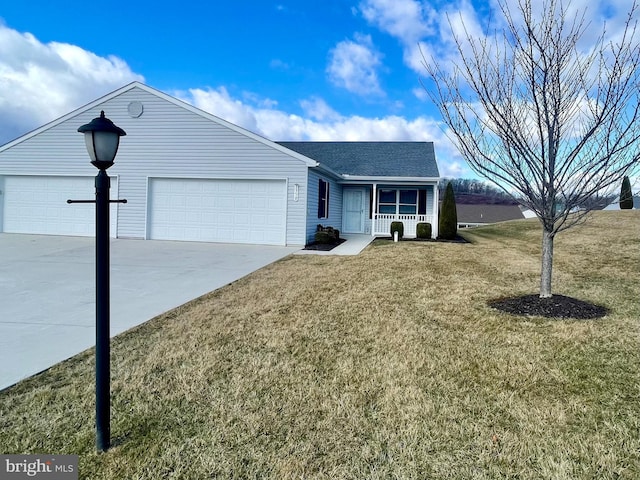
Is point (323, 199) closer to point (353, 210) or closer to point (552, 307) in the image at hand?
point (353, 210)

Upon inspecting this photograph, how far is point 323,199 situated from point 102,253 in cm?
1208

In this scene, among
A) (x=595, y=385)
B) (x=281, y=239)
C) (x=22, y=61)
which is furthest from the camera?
(x=22, y=61)

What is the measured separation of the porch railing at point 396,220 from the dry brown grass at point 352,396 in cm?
1015

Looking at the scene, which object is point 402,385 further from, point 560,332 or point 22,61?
point 22,61

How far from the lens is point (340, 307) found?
17.4 feet

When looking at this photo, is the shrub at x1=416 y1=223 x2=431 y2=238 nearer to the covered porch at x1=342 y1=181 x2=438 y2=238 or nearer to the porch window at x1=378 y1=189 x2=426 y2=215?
the covered porch at x1=342 y1=181 x2=438 y2=238

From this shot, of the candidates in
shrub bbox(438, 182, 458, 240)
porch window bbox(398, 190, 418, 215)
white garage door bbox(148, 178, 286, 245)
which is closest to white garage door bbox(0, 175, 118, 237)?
white garage door bbox(148, 178, 286, 245)

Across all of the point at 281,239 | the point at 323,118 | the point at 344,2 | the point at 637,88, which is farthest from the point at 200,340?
the point at 323,118

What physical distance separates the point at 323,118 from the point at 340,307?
1842 centimetres

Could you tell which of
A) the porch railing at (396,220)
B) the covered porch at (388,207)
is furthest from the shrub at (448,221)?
the porch railing at (396,220)

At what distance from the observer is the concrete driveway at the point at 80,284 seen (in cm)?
392

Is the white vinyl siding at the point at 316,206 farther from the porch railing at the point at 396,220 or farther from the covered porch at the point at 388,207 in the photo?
the porch railing at the point at 396,220

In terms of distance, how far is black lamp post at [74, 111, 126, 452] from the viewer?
2293mm

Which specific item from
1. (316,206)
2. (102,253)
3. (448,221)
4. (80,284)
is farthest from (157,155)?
(102,253)
